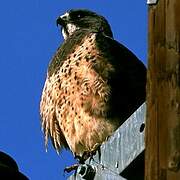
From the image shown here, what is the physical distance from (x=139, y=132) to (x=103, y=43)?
15.5 ft

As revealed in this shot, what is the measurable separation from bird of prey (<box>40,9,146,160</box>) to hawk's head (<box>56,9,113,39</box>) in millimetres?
1137

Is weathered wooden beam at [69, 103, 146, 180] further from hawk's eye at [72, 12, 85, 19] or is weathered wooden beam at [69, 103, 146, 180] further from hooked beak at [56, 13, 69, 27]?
hawk's eye at [72, 12, 85, 19]

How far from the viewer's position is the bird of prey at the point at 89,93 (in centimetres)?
632

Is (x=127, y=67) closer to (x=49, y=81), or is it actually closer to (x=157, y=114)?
(x=49, y=81)

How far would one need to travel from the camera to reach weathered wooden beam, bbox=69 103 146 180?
8.16ft

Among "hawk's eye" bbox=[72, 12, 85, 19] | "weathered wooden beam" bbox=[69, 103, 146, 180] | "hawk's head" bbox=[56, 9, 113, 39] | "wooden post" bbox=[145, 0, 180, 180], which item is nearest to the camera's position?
"wooden post" bbox=[145, 0, 180, 180]

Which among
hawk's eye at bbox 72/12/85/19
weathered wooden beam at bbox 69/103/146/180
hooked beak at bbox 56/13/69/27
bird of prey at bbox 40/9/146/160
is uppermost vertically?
hawk's eye at bbox 72/12/85/19

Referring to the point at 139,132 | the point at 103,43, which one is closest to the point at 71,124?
the point at 103,43

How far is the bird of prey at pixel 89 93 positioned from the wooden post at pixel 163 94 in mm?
3915

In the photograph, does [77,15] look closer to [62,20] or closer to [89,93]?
[62,20]

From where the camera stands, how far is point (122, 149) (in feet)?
8.39

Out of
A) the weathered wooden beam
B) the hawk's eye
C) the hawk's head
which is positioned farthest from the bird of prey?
the weathered wooden beam

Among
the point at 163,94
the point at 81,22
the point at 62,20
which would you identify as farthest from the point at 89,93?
the point at 163,94

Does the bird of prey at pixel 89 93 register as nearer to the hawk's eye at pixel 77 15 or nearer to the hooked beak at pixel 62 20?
the hooked beak at pixel 62 20
